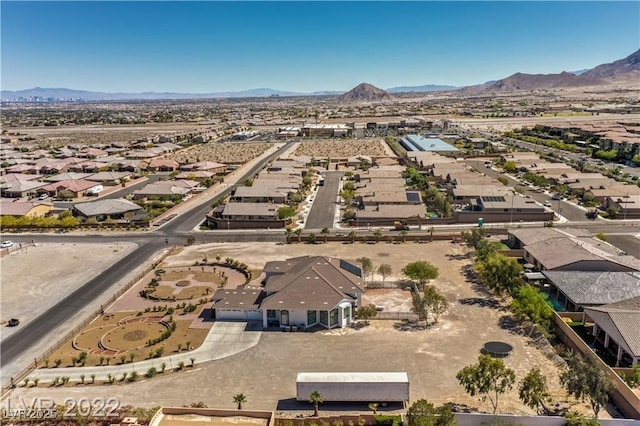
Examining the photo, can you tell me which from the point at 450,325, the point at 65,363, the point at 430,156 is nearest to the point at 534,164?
the point at 430,156

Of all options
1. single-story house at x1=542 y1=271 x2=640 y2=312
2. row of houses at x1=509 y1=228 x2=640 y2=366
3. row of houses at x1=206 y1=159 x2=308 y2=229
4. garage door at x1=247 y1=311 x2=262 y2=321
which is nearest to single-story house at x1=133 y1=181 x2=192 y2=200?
row of houses at x1=206 y1=159 x2=308 y2=229

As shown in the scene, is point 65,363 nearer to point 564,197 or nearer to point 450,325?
point 450,325

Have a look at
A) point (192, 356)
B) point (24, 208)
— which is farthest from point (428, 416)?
point (24, 208)

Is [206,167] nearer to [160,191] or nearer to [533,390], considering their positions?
[160,191]

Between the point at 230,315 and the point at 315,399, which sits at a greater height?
the point at 315,399

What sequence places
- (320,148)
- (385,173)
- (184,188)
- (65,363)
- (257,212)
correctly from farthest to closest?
(320,148)
(385,173)
(184,188)
(257,212)
(65,363)

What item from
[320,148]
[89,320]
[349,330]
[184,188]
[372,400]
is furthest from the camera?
[320,148]
